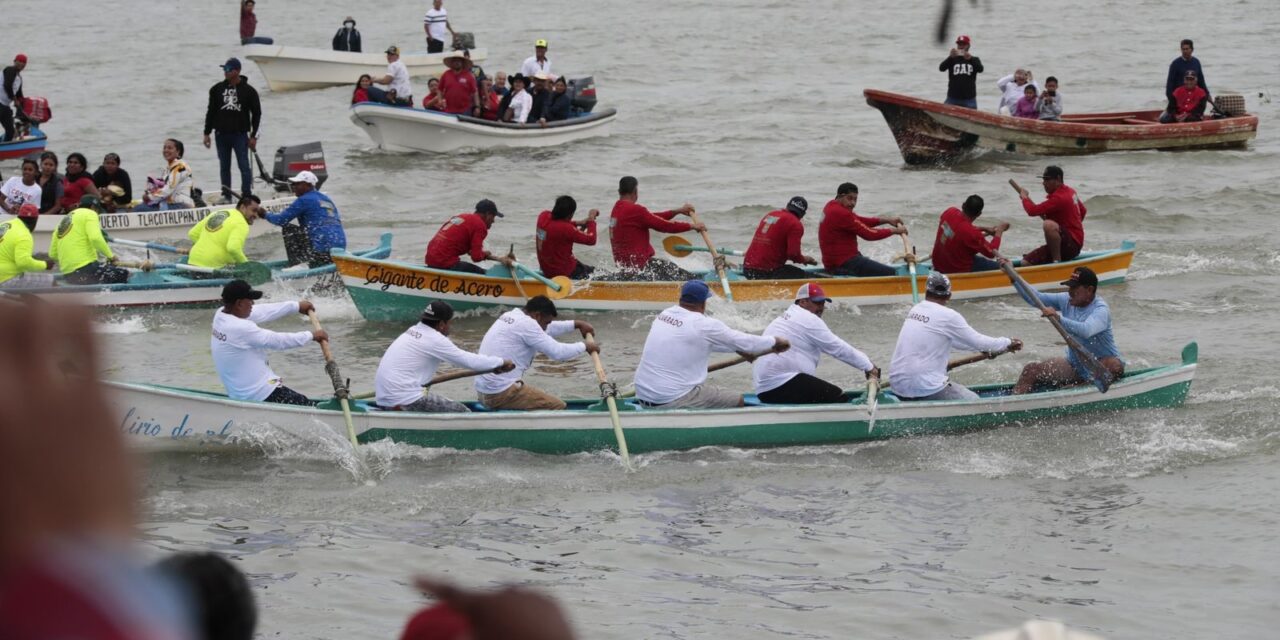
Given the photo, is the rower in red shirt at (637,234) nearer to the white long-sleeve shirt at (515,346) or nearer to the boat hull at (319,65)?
the white long-sleeve shirt at (515,346)

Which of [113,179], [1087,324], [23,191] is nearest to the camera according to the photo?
[1087,324]

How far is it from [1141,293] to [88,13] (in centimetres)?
3937

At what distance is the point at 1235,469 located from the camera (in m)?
11.2

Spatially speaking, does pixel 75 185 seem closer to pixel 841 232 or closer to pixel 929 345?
pixel 841 232

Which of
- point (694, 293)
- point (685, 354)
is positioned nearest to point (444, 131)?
point (694, 293)

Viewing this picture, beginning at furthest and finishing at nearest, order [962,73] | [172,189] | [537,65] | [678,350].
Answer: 1. [537,65]
2. [962,73]
3. [172,189]
4. [678,350]

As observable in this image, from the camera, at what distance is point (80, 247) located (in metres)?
15.7

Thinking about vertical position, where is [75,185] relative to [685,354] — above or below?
above

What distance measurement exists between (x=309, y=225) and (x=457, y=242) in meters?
1.97

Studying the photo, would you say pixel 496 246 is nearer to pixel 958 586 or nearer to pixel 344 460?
pixel 344 460

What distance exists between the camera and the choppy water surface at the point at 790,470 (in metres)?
8.85

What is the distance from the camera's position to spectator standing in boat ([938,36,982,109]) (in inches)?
930

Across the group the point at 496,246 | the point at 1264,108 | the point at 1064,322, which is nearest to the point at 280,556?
the point at 1064,322

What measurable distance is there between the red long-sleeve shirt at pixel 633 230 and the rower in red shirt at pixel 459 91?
9.77 m
